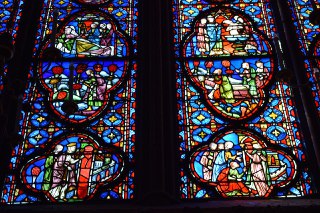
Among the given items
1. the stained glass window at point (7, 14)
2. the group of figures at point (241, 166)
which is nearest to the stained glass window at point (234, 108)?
the group of figures at point (241, 166)

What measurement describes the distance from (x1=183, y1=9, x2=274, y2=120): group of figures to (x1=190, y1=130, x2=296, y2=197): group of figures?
431mm

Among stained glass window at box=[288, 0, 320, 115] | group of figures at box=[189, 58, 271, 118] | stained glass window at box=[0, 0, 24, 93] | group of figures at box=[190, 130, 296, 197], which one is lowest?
group of figures at box=[190, 130, 296, 197]

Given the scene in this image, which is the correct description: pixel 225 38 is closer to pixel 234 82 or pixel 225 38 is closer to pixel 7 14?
pixel 234 82

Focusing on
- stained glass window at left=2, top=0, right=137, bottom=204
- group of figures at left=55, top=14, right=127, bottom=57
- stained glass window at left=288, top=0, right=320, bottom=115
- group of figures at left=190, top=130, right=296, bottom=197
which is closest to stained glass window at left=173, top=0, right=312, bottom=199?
group of figures at left=190, top=130, right=296, bottom=197

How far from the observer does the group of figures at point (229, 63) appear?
25.6 ft

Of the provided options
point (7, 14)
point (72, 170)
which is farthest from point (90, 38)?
point (72, 170)

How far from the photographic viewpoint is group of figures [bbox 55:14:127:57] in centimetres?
847

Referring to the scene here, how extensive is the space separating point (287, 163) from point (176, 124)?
4.25 feet

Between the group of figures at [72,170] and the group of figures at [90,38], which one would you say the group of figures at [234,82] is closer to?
the group of figures at [90,38]

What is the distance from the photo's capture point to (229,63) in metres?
8.28

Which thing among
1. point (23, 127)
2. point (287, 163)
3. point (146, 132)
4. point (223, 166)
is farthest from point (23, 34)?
point (287, 163)

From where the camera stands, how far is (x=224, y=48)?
334 inches

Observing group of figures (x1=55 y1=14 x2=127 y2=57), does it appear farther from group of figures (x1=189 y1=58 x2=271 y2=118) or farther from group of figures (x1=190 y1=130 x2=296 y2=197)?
group of figures (x1=190 y1=130 x2=296 y2=197)

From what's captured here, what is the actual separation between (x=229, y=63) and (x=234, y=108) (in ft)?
2.52
